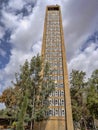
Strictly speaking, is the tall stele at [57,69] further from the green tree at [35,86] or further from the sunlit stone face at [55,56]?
the green tree at [35,86]

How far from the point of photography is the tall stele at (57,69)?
3334cm

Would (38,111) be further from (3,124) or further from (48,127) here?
(48,127)

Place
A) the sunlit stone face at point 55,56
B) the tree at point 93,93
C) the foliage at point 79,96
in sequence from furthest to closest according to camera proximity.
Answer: the sunlit stone face at point 55,56
the foliage at point 79,96
the tree at point 93,93

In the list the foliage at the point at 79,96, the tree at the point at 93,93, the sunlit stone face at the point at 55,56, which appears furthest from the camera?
the sunlit stone face at the point at 55,56

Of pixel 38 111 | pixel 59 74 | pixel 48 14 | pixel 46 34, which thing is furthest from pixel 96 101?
pixel 48 14

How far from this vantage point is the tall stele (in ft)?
109

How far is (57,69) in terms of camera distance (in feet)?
131

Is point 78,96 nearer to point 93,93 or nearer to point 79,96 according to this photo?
point 79,96

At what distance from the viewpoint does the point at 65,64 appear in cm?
3966

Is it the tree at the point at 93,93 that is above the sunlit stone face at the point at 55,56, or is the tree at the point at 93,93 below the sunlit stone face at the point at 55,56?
below

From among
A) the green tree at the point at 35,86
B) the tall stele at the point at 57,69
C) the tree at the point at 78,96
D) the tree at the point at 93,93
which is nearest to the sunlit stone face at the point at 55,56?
the tall stele at the point at 57,69

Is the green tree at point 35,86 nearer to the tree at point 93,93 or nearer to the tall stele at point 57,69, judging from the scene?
the tree at point 93,93

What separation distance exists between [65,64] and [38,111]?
18.2m

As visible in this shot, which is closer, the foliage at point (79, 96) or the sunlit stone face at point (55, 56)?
the foliage at point (79, 96)
